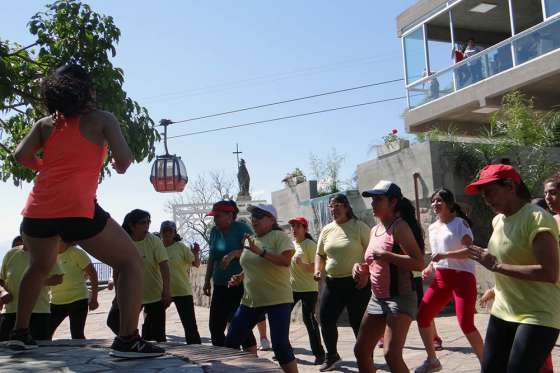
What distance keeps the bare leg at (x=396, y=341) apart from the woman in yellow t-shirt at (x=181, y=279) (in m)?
2.97

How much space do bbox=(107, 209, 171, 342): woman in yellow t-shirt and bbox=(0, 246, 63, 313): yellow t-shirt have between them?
794 millimetres

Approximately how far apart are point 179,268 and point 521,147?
22.2 feet

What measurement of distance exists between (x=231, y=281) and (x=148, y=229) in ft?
4.53

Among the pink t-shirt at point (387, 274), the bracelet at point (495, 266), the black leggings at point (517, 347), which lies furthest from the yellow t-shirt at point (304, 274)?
the bracelet at point (495, 266)

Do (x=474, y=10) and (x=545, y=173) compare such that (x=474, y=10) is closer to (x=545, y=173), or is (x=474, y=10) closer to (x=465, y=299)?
(x=545, y=173)

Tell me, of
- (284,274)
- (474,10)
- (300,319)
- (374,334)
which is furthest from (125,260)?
(474,10)

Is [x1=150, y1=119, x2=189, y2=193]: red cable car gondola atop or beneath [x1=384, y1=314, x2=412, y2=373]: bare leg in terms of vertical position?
atop

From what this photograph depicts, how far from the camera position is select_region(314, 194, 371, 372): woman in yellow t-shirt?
6.66 metres

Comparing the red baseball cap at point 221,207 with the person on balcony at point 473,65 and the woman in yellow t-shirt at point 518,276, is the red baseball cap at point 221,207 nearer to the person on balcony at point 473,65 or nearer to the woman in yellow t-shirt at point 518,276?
the woman in yellow t-shirt at point 518,276

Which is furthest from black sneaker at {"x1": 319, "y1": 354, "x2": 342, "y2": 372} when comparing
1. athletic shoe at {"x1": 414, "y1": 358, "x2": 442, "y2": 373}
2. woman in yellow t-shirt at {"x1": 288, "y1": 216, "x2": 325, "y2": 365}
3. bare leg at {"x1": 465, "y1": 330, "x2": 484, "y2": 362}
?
bare leg at {"x1": 465, "y1": 330, "x2": 484, "y2": 362}

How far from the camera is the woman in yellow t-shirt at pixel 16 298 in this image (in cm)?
625

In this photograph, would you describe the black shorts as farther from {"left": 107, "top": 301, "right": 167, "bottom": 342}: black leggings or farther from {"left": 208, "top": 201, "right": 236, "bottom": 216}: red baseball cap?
{"left": 107, "top": 301, "right": 167, "bottom": 342}: black leggings

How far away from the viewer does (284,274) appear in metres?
5.87


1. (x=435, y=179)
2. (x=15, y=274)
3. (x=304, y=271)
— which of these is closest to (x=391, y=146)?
(x=435, y=179)
